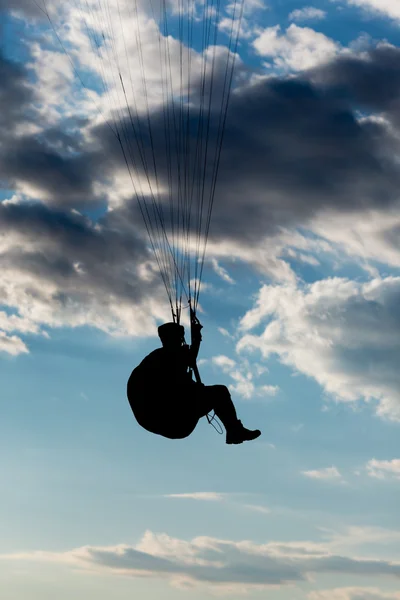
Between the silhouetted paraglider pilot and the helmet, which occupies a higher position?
the helmet

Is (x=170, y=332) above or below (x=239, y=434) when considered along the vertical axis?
above

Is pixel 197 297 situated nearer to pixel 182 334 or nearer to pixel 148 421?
pixel 182 334

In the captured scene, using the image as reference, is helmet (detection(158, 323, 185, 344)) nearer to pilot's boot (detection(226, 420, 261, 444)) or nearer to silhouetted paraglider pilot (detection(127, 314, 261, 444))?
silhouetted paraglider pilot (detection(127, 314, 261, 444))

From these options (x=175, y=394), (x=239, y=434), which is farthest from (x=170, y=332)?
(x=239, y=434)

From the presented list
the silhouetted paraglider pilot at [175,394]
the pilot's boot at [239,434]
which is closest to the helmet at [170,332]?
the silhouetted paraglider pilot at [175,394]

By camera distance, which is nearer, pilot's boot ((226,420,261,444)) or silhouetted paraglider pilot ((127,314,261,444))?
silhouetted paraglider pilot ((127,314,261,444))

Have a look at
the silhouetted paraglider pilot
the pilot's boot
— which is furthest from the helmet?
the pilot's boot

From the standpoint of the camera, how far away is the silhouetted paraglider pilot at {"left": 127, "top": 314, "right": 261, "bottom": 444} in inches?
466

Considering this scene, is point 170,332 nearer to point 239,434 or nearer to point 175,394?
point 175,394

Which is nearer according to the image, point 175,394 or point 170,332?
point 175,394

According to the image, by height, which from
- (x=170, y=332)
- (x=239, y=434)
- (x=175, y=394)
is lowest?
(x=239, y=434)

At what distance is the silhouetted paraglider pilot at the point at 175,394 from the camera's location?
38.8 feet

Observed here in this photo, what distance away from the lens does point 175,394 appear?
11.9m

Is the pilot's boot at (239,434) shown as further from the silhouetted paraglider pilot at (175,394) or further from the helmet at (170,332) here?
the helmet at (170,332)
